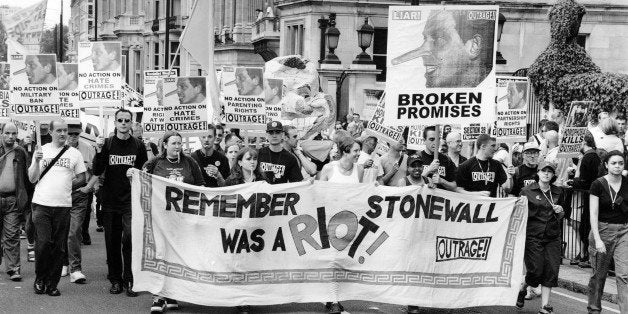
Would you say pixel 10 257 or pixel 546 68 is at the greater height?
pixel 546 68

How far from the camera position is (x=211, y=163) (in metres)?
13.9

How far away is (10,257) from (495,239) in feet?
18.6

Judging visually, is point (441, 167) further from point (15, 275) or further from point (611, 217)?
point (15, 275)

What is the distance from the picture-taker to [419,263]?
1191cm

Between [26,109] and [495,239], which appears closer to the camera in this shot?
[495,239]

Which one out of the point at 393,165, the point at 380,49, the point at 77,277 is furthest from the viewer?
the point at 380,49

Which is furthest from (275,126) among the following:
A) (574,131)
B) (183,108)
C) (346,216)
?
(574,131)

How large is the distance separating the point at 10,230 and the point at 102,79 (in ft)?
21.2

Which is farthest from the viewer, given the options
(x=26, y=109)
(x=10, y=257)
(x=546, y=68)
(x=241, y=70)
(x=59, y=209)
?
(x=546, y=68)

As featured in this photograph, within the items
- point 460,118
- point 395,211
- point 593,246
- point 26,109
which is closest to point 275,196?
point 395,211

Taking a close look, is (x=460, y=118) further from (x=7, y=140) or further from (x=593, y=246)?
(x=7, y=140)

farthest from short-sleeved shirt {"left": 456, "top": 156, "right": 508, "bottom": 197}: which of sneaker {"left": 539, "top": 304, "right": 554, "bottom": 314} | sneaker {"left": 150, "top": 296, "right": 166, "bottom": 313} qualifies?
sneaker {"left": 150, "top": 296, "right": 166, "bottom": 313}

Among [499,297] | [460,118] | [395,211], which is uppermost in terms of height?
[460,118]

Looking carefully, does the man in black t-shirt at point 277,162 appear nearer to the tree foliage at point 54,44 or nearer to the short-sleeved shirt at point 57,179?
the short-sleeved shirt at point 57,179
